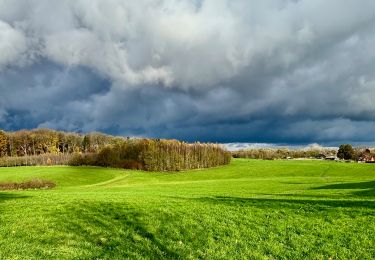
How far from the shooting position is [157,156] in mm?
155000

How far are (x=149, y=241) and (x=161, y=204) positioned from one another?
25.0 feet

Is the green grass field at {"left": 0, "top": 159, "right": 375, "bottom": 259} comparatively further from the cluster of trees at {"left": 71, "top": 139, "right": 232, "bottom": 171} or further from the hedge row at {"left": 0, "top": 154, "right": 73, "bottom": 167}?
the hedge row at {"left": 0, "top": 154, "right": 73, "bottom": 167}

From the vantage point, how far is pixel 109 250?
56.4 feet

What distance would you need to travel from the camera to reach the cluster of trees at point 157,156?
506 ft

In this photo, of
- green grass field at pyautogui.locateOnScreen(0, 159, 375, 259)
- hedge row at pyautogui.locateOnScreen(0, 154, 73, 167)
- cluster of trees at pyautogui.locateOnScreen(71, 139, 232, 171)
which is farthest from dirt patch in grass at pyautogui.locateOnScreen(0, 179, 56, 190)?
hedge row at pyautogui.locateOnScreen(0, 154, 73, 167)

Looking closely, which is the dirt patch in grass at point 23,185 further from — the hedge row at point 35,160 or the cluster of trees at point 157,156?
the hedge row at point 35,160

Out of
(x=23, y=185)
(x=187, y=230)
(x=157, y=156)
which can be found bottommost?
(x=23, y=185)

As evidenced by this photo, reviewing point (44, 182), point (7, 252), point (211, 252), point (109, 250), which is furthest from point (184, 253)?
point (44, 182)

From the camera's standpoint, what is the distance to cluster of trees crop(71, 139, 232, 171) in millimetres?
154250

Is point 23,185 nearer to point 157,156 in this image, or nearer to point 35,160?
point 157,156

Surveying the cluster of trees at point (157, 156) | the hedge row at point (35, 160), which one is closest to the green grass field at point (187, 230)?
the cluster of trees at point (157, 156)

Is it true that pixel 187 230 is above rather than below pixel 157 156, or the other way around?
below

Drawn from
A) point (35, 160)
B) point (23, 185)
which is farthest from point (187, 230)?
point (35, 160)

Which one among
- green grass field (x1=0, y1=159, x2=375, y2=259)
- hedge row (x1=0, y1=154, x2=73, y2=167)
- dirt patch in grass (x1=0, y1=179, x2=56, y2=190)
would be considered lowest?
dirt patch in grass (x1=0, y1=179, x2=56, y2=190)
